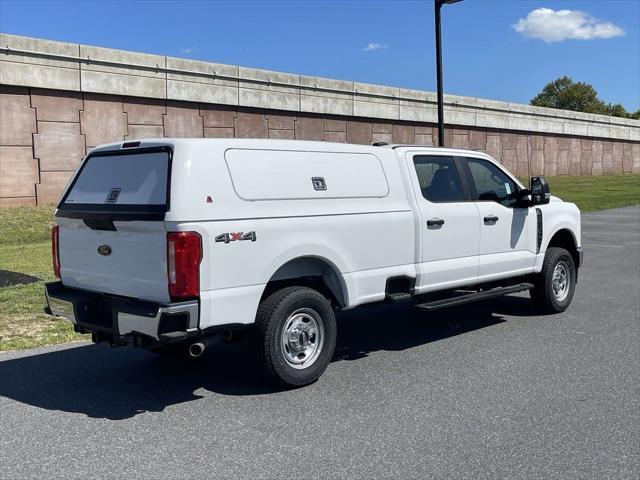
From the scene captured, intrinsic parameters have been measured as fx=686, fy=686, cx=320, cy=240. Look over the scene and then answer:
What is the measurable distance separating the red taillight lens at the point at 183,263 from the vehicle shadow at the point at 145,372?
0.95 meters

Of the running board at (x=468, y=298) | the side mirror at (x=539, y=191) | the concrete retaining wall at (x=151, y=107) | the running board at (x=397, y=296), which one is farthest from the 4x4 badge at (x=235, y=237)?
the concrete retaining wall at (x=151, y=107)

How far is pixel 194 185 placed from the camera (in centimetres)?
505

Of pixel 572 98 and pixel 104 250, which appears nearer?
pixel 104 250

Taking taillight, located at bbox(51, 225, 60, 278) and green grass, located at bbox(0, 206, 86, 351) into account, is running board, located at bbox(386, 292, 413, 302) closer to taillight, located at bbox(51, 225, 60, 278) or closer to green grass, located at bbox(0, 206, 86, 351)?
taillight, located at bbox(51, 225, 60, 278)

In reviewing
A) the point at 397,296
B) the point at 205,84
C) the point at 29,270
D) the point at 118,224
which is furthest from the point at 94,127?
the point at 118,224

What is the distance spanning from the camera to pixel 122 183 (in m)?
5.55

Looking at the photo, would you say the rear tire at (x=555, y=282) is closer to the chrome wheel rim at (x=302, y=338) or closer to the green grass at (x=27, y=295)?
the chrome wheel rim at (x=302, y=338)

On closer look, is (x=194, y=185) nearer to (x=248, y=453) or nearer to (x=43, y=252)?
(x=248, y=453)

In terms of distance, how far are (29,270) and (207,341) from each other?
753 centimetres

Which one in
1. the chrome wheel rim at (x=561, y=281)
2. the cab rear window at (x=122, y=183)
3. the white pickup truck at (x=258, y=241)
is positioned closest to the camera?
the white pickup truck at (x=258, y=241)

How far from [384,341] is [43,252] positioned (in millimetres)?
9397

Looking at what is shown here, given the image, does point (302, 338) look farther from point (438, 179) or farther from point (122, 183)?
point (438, 179)

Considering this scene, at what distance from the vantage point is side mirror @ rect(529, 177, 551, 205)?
790 cm

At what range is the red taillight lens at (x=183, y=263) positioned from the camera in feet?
15.9
